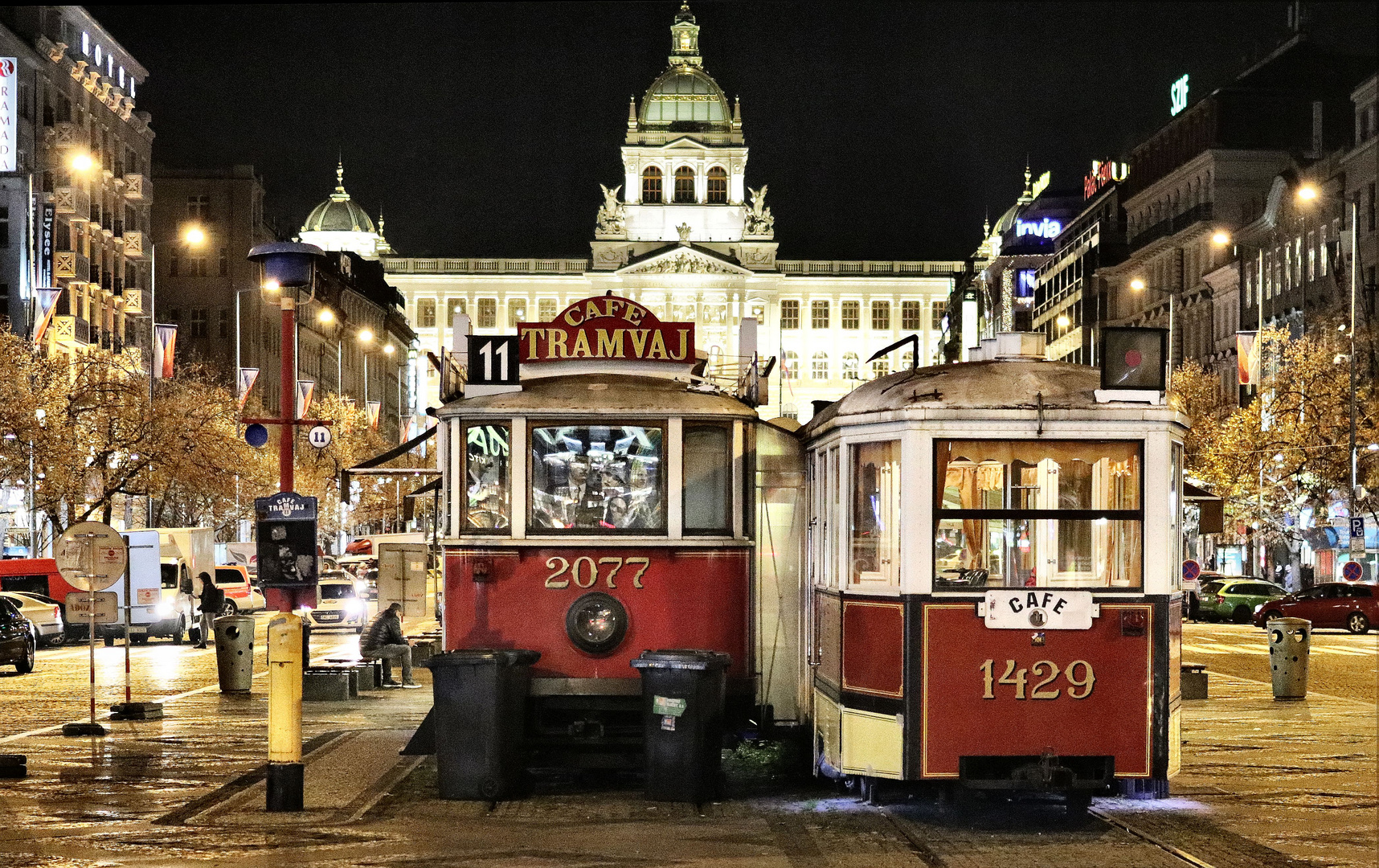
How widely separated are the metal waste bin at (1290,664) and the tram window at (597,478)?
12659 mm

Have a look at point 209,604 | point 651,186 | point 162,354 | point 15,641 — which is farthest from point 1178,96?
point 651,186

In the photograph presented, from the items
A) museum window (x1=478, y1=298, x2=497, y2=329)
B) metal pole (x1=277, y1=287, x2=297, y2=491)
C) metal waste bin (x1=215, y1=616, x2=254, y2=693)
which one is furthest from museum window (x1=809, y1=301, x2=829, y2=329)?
metal pole (x1=277, y1=287, x2=297, y2=491)

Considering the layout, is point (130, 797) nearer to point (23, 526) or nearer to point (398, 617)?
point (398, 617)

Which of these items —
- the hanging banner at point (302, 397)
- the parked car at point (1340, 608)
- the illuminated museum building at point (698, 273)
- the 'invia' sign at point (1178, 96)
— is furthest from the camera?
the illuminated museum building at point (698, 273)

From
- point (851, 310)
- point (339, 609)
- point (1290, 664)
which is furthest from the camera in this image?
point (851, 310)

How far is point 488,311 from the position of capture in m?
180

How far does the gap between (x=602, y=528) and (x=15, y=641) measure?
1887 centimetres

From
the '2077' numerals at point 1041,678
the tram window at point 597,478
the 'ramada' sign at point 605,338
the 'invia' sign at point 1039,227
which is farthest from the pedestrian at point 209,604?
the 'invia' sign at point 1039,227

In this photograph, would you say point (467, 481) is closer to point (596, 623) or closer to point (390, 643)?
point (596, 623)

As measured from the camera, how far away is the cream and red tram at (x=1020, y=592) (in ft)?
41.9

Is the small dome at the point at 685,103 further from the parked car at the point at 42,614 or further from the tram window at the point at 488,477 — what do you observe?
the tram window at the point at 488,477

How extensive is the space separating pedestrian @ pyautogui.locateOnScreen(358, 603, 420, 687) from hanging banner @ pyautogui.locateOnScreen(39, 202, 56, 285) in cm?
4437

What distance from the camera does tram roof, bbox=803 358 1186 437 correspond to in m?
12.8

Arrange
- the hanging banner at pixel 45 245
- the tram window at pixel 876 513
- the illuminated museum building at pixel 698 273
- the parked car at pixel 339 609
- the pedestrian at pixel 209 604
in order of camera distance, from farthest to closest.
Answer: the illuminated museum building at pixel 698 273 → the hanging banner at pixel 45 245 → the parked car at pixel 339 609 → the pedestrian at pixel 209 604 → the tram window at pixel 876 513
